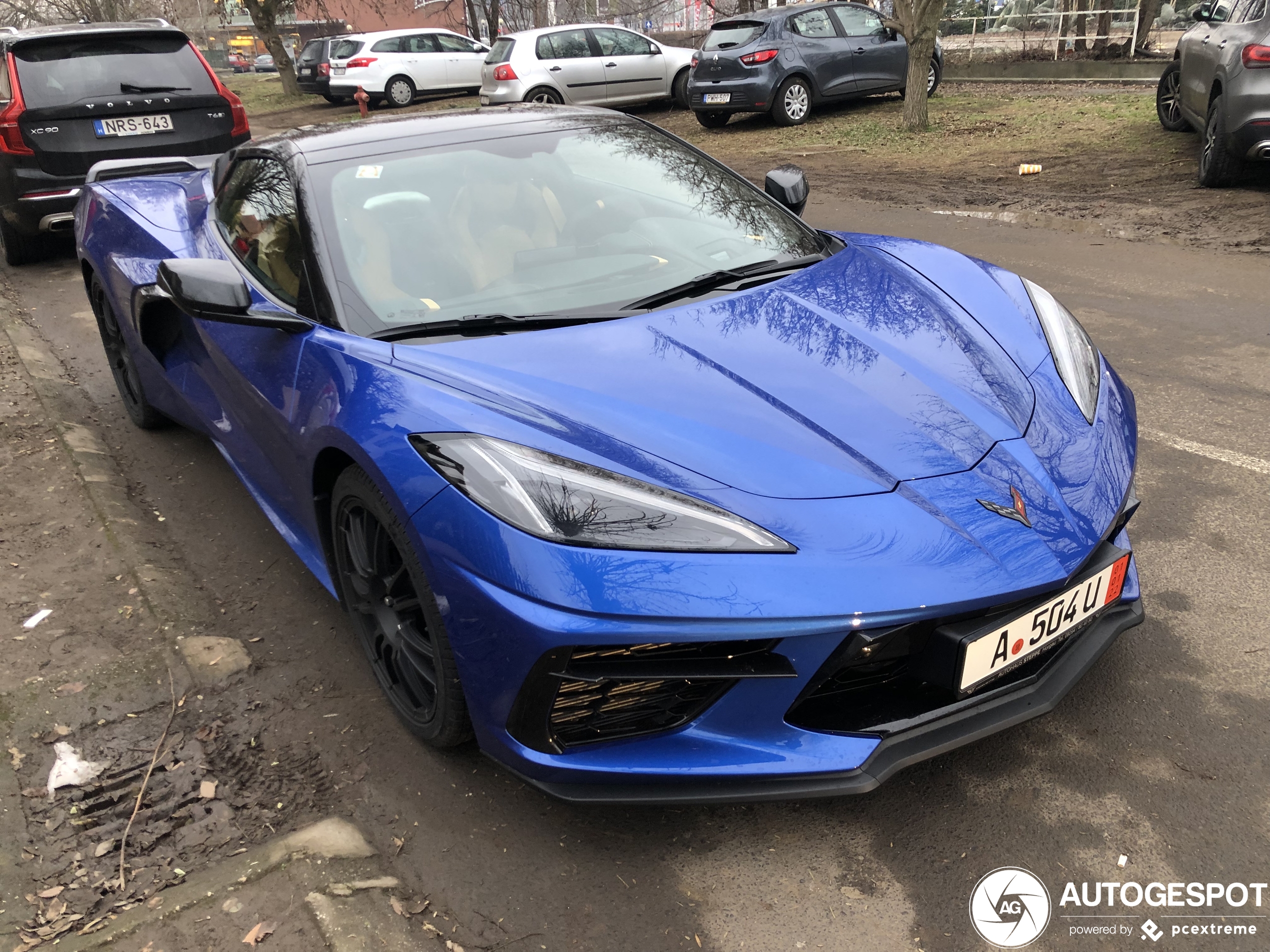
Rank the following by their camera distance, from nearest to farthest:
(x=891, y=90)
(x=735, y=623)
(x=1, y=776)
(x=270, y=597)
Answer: (x=735, y=623), (x=1, y=776), (x=270, y=597), (x=891, y=90)

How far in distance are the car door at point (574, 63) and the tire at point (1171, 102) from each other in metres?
9.13

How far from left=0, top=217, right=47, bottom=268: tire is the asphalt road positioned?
6.21 metres

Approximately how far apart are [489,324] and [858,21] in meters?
14.4

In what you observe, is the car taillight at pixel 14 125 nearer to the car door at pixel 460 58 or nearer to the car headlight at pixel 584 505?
the car headlight at pixel 584 505

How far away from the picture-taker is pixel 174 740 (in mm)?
2564

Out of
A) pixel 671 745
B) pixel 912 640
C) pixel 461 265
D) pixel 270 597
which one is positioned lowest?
pixel 270 597

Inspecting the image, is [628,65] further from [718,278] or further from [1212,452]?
[718,278]

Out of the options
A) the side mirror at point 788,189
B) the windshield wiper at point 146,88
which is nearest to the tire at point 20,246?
the windshield wiper at point 146,88

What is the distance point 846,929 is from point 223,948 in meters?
1.19

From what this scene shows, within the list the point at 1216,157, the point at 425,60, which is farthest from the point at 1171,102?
the point at 425,60

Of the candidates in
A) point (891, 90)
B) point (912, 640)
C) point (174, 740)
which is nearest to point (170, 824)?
point (174, 740)

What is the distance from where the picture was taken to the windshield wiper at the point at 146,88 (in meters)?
7.64

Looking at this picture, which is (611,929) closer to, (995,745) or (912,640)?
(912,640)

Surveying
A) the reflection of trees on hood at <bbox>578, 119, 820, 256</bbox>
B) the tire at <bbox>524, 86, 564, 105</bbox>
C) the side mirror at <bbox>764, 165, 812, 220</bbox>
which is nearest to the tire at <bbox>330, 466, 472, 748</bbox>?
the reflection of trees on hood at <bbox>578, 119, 820, 256</bbox>
